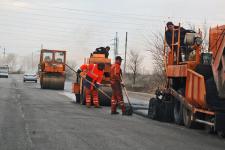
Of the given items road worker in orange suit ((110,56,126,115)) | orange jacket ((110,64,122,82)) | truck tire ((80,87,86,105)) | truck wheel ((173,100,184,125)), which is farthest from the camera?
truck tire ((80,87,86,105))

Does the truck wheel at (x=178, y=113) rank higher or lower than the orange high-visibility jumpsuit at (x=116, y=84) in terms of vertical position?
lower

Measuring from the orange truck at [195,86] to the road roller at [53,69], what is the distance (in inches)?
884

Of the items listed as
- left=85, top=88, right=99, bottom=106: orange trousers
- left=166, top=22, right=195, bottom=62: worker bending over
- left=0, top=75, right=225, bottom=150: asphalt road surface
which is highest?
left=166, top=22, right=195, bottom=62: worker bending over

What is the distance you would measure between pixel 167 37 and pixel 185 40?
1.43 meters

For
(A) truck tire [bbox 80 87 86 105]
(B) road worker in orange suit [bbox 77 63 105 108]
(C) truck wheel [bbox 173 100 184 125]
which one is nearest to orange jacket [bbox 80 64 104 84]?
(B) road worker in orange suit [bbox 77 63 105 108]

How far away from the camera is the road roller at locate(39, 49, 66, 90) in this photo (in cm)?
3859

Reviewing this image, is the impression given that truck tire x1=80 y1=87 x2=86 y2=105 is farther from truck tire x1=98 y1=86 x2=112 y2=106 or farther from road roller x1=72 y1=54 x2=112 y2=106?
truck tire x1=98 y1=86 x2=112 y2=106

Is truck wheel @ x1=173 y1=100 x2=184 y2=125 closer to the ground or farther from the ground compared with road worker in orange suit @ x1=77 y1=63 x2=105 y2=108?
closer to the ground

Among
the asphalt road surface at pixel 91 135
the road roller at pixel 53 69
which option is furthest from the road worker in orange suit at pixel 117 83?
the road roller at pixel 53 69

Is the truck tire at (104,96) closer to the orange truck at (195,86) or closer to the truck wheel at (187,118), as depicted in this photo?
the orange truck at (195,86)

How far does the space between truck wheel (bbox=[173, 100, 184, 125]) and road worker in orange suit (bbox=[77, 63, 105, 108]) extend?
566 centimetres

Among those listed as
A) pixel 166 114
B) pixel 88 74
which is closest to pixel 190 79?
pixel 166 114

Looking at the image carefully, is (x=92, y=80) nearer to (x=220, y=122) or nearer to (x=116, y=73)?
(x=116, y=73)

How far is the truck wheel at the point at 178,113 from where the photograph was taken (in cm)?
1500
